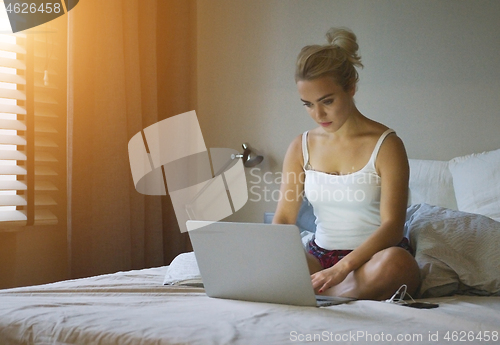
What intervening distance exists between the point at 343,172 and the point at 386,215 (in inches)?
9.1

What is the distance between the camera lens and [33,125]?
2.39 m

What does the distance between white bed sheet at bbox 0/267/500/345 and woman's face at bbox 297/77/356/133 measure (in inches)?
24.9

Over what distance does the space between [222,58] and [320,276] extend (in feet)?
6.36

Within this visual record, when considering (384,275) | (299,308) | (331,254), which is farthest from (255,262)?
(331,254)

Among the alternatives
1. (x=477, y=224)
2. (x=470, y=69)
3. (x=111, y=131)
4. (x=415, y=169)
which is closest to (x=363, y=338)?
(x=477, y=224)

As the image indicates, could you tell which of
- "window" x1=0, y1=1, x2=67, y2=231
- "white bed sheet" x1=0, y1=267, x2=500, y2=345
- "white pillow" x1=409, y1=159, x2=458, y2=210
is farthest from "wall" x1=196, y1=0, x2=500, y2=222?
"white bed sheet" x1=0, y1=267, x2=500, y2=345

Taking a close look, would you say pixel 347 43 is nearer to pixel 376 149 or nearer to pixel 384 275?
pixel 376 149

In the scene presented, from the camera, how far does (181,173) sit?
314cm

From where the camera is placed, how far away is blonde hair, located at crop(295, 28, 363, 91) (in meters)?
1.71

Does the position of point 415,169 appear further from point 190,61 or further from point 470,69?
point 190,61

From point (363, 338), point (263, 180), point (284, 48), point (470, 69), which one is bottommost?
point (363, 338)

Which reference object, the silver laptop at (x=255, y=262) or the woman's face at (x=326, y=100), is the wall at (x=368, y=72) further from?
the silver laptop at (x=255, y=262)

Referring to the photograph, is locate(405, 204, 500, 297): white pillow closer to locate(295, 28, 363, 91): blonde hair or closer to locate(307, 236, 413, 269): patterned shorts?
locate(307, 236, 413, 269): patterned shorts

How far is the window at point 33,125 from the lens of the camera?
232 centimetres
